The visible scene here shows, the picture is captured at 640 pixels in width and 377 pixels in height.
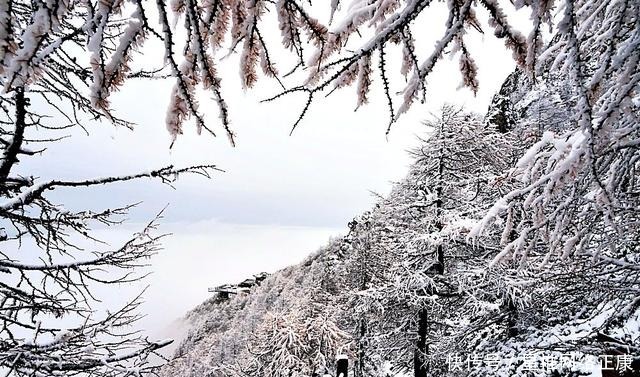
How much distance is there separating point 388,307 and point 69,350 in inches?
355

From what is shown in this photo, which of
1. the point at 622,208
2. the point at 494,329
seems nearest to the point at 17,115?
the point at 622,208

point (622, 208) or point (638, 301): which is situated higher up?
point (622, 208)

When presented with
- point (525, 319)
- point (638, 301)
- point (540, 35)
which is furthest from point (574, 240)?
point (525, 319)

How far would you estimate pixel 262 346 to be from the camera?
1727 cm

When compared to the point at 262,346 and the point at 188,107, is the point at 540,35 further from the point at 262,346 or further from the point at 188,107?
the point at 262,346

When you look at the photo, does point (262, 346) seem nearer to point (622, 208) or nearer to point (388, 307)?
point (388, 307)

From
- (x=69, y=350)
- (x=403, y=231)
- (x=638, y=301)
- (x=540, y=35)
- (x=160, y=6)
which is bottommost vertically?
(x=69, y=350)

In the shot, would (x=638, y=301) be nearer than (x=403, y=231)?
Yes

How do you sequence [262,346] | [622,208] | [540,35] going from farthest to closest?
[262,346], [622,208], [540,35]

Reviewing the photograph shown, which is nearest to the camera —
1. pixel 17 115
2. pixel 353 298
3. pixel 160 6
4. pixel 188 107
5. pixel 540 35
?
pixel 160 6

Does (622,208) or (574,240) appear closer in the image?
(574,240)

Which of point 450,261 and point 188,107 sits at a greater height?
point 450,261

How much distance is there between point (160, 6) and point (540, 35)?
1378 millimetres

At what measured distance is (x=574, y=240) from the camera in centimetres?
316
